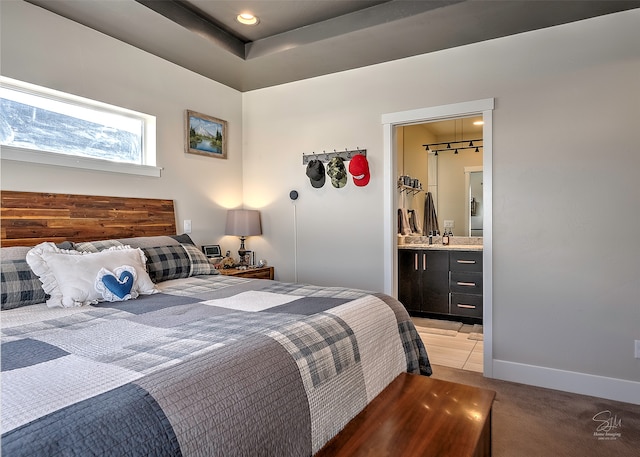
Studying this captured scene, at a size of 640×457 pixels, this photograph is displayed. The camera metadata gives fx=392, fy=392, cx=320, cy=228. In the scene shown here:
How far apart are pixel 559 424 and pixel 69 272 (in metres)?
2.80

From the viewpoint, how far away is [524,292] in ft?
9.42

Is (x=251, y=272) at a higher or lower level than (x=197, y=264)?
lower

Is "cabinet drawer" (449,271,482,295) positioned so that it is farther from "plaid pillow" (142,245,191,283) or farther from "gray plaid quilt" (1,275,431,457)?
"plaid pillow" (142,245,191,283)

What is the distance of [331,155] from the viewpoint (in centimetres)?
367

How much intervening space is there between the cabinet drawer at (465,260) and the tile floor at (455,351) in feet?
2.47

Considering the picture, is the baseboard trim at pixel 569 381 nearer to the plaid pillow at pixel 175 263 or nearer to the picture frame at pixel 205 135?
the plaid pillow at pixel 175 263

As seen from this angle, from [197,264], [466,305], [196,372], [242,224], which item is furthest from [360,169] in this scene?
[196,372]

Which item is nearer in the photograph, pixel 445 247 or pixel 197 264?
pixel 197 264

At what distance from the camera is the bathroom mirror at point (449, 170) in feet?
17.5

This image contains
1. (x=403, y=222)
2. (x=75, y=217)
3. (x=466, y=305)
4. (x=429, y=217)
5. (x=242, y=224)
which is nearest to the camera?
(x=75, y=217)

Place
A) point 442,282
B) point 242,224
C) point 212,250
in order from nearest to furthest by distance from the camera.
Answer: point 212,250 < point 242,224 < point 442,282

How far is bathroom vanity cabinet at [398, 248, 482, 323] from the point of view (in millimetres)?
4352

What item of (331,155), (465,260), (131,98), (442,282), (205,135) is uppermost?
(131,98)

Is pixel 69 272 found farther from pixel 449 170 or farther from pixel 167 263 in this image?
pixel 449 170
